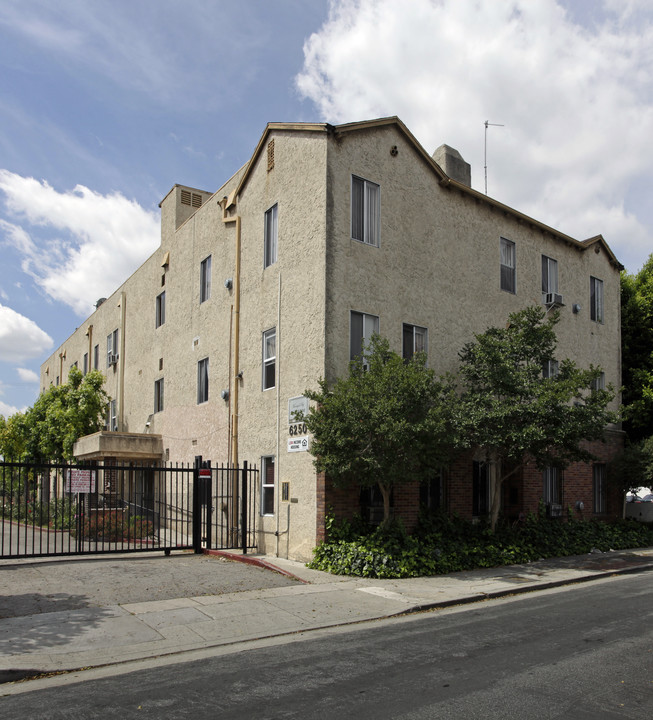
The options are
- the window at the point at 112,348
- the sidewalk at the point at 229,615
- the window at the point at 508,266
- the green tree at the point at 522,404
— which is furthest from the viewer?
the window at the point at 112,348

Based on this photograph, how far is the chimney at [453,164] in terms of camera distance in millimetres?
19797

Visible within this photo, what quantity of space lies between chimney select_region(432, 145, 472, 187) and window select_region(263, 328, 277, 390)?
7.57m

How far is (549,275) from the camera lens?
20797 mm

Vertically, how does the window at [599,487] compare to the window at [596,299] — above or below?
below

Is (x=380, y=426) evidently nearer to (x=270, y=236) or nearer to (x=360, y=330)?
(x=360, y=330)

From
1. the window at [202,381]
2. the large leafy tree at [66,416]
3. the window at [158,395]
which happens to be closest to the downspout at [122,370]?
the large leafy tree at [66,416]

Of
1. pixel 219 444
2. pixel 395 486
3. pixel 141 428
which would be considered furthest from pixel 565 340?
pixel 141 428

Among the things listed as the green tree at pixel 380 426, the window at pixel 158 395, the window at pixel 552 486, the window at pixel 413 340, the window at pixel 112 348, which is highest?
the window at pixel 112 348

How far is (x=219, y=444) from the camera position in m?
18.4

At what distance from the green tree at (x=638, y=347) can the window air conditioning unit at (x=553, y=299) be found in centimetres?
465

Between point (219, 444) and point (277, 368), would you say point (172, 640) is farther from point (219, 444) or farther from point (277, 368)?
point (219, 444)

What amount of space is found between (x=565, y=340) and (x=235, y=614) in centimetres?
1453

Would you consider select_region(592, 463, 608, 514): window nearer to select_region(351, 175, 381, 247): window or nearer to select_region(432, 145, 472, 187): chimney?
select_region(432, 145, 472, 187): chimney

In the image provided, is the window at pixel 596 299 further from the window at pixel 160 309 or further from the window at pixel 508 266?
the window at pixel 160 309
